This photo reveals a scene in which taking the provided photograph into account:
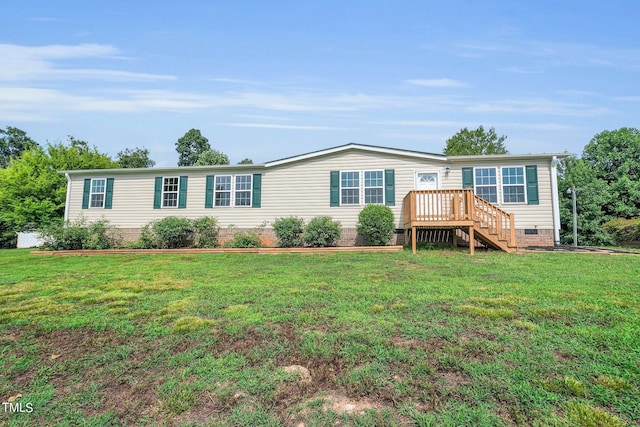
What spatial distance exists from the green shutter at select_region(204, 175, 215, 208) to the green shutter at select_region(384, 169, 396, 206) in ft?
23.2

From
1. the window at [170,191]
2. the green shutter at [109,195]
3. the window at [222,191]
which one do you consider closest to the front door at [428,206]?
the window at [222,191]

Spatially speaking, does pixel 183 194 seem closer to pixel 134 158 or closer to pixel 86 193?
pixel 86 193

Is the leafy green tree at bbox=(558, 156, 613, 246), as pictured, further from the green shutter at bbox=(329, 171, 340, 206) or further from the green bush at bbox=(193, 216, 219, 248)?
the green bush at bbox=(193, 216, 219, 248)

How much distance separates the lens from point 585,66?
11117 mm

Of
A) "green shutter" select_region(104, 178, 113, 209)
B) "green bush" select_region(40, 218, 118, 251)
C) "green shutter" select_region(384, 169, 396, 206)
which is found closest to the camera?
"green bush" select_region(40, 218, 118, 251)

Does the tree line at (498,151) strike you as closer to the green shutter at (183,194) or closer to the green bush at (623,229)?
the green bush at (623,229)

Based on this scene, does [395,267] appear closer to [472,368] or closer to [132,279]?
[472,368]

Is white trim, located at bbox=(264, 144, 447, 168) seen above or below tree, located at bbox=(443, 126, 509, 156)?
below

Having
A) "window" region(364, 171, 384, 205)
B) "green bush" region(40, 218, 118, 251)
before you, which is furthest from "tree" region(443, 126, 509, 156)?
"green bush" region(40, 218, 118, 251)

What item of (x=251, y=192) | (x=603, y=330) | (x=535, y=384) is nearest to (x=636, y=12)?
(x=603, y=330)

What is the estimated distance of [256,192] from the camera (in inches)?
499

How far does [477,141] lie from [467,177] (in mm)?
17397

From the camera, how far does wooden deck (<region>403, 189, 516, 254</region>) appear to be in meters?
8.95

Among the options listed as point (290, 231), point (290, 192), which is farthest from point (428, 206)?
point (290, 192)
